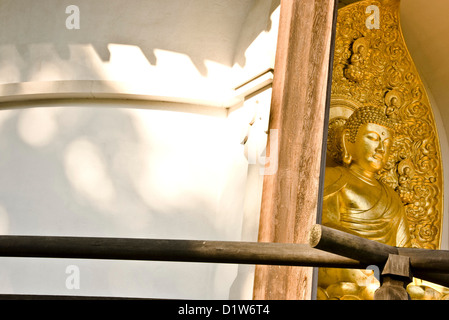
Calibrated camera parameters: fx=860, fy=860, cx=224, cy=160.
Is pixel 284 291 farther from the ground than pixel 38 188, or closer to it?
closer to it

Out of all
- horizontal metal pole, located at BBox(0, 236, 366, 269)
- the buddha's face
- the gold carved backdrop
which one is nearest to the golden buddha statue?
the buddha's face

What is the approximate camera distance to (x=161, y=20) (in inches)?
204

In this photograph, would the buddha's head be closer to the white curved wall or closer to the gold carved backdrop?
the gold carved backdrop

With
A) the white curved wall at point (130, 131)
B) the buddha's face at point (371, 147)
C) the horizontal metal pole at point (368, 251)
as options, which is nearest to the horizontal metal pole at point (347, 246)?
the horizontal metal pole at point (368, 251)

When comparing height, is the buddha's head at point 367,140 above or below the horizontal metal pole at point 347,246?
above

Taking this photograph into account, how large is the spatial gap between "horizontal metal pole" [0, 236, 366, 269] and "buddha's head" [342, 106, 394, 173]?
8.93 ft

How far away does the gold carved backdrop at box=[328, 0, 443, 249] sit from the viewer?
19.3 feet

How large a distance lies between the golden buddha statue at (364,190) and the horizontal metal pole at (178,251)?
7.62 feet

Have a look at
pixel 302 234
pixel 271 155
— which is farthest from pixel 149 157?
pixel 302 234

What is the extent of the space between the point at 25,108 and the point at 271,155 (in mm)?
1777

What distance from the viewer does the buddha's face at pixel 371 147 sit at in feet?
19.0

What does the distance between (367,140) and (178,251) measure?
2881mm

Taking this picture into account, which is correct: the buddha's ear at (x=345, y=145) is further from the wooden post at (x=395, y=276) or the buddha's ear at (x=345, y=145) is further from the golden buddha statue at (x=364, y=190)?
the wooden post at (x=395, y=276)
